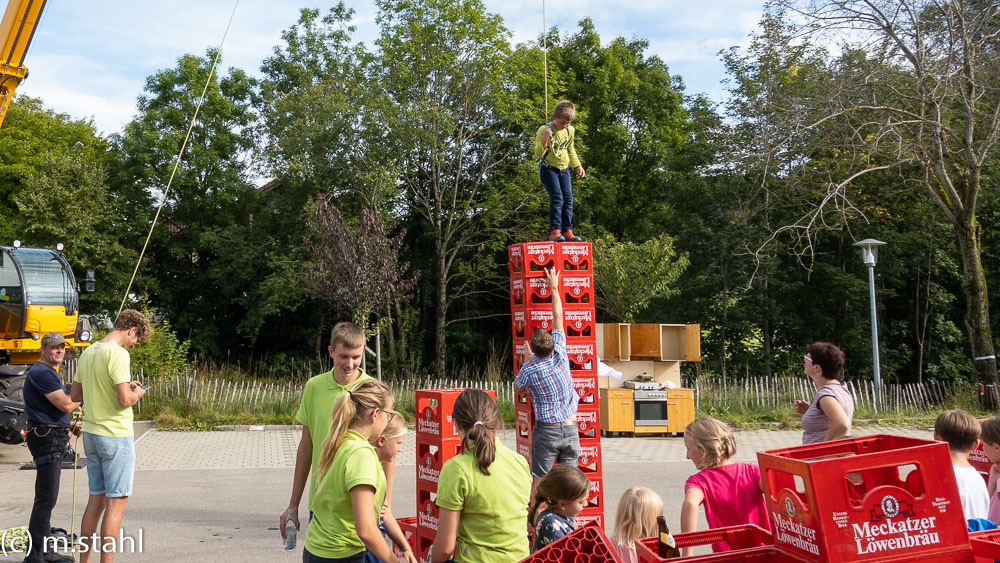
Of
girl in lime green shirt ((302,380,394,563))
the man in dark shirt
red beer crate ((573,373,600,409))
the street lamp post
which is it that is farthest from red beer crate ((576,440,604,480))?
the street lamp post

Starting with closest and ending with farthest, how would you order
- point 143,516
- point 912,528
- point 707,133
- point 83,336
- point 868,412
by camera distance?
point 912,528
point 143,516
point 83,336
point 868,412
point 707,133

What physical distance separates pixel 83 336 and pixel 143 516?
781cm

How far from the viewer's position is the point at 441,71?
2605 centimetres

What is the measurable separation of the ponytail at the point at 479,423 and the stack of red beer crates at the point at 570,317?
12.6ft

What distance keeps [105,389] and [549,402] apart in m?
3.51

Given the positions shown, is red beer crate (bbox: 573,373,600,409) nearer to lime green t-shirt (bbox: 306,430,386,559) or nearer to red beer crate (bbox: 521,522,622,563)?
lime green t-shirt (bbox: 306,430,386,559)

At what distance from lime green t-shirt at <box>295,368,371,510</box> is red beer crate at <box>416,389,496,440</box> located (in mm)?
1082

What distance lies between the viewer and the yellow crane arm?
11984 millimetres

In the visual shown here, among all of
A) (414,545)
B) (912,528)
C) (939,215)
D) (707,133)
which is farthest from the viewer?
(707,133)

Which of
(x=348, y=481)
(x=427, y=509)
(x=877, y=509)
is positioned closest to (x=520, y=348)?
(x=427, y=509)

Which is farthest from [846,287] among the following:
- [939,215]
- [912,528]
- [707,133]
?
[912,528]

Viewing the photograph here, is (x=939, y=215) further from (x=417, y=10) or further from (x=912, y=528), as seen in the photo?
(x=912, y=528)

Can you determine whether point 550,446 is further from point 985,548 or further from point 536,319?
point 985,548

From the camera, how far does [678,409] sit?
16.8 meters
